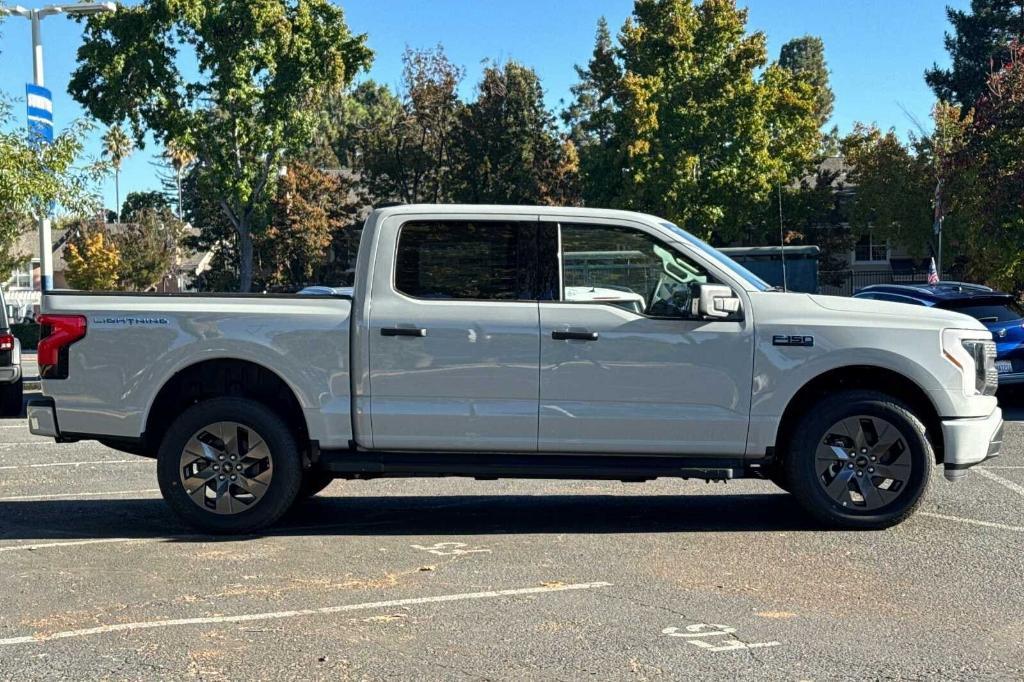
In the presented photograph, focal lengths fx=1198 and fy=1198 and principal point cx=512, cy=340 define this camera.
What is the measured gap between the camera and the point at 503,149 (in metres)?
52.7

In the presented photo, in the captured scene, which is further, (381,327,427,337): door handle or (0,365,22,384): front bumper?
(0,365,22,384): front bumper

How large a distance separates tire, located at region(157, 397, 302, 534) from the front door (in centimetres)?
163

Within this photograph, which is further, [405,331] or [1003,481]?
[1003,481]

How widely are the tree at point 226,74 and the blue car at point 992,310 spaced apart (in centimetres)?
3010

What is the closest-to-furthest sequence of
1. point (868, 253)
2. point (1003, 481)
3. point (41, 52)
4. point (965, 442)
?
point (965, 442) → point (1003, 481) → point (41, 52) → point (868, 253)

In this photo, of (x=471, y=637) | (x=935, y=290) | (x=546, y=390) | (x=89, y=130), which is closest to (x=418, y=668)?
(x=471, y=637)

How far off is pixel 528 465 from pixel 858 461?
80.7 inches

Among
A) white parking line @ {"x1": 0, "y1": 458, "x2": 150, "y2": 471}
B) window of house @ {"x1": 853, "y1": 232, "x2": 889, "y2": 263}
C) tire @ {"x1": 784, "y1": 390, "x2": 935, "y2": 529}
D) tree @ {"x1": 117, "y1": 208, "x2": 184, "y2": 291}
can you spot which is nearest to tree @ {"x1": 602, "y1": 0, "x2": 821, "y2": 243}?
window of house @ {"x1": 853, "y1": 232, "x2": 889, "y2": 263}

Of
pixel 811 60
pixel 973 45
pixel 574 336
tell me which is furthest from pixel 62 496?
pixel 811 60

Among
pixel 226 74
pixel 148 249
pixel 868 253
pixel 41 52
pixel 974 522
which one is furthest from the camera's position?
pixel 148 249

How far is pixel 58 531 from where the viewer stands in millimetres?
7602

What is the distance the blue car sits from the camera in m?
14.5

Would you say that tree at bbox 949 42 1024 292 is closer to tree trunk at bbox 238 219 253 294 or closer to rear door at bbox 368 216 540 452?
rear door at bbox 368 216 540 452

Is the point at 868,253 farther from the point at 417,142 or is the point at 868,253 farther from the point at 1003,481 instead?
the point at 1003,481
